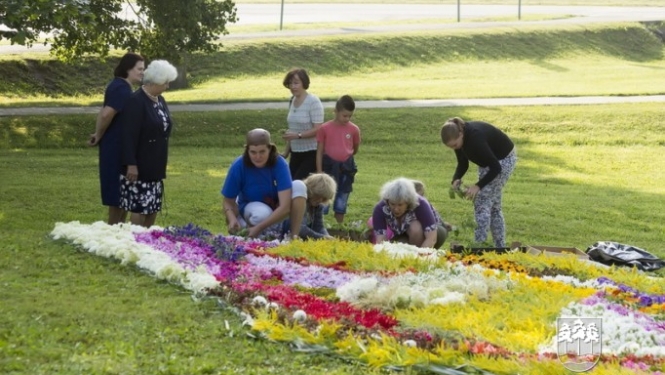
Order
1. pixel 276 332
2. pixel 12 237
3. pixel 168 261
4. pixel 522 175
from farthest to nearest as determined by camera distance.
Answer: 1. pixel 522 175
2. pixel 12 237
3. pixel 168 261
4. pixel 276 332

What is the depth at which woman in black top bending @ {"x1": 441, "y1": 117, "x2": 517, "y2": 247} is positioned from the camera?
42.5 feet

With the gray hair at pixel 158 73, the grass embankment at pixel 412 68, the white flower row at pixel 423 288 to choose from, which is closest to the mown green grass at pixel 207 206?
the white flower row at pixel 423 288

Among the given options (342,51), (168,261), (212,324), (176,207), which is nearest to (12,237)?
(168,261)

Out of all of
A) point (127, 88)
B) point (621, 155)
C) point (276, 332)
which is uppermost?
point (127, 88)

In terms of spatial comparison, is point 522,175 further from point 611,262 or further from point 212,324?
point 212,324

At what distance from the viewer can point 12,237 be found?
11500 mm

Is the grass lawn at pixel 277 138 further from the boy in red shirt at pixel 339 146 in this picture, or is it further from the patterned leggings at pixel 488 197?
the patterned leggings at pixel 488 197

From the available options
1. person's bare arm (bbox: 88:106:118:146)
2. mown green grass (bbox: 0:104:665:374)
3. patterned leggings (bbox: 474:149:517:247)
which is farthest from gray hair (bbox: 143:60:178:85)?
patterned leggings (bbox: 474:149:517:247)

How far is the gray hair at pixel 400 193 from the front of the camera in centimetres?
1154

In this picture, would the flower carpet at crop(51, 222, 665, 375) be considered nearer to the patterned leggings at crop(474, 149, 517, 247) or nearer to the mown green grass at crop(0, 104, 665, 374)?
the mown green grass at crop(0, 104, 665, 374)

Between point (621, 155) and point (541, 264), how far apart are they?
1545 cm

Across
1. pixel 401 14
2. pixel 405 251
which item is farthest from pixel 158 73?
pixel 401 14

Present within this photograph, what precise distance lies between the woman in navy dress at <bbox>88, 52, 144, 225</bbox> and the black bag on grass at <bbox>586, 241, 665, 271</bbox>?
485cm

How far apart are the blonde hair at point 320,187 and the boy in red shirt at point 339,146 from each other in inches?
104
